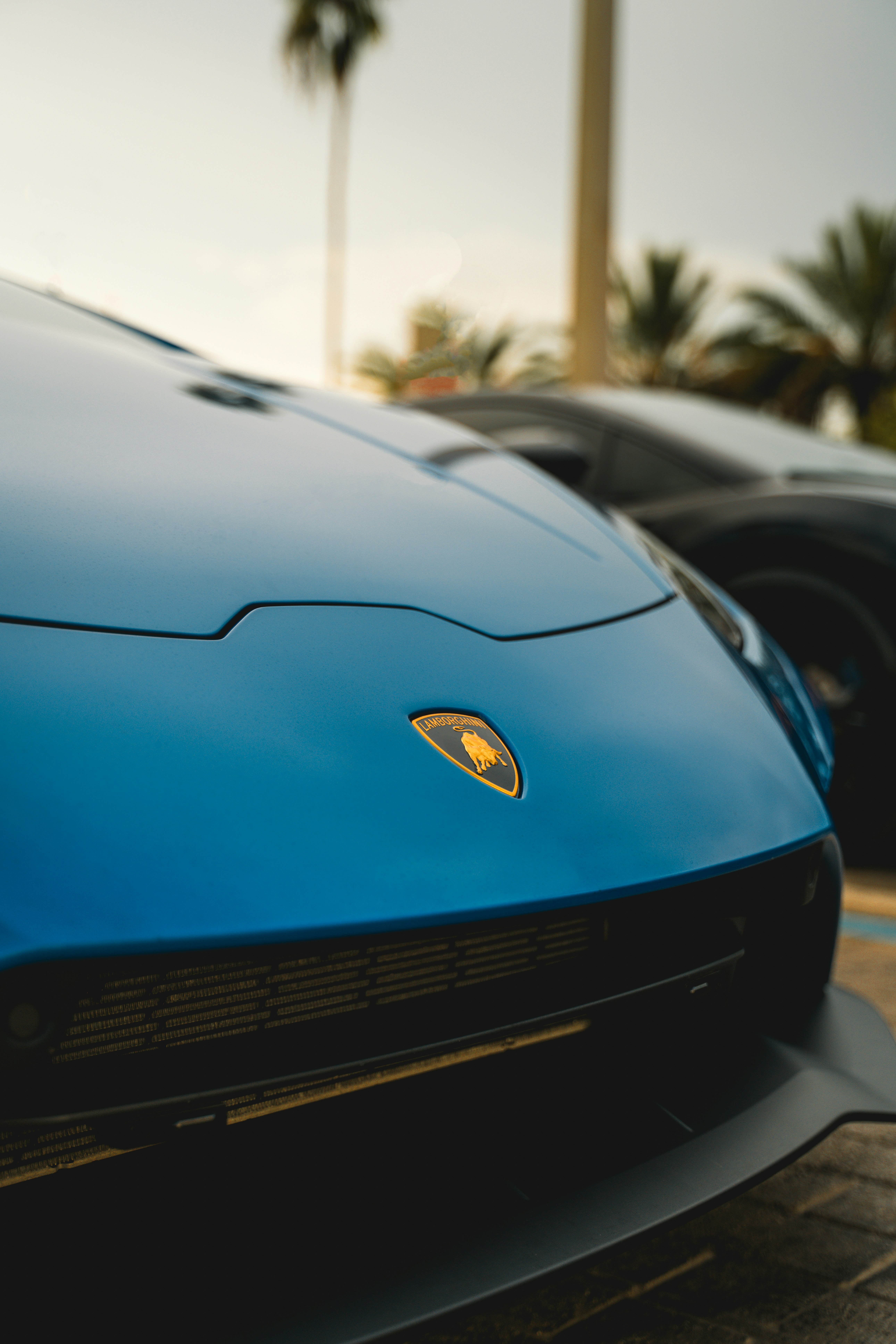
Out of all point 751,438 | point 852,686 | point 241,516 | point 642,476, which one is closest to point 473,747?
point 241,516

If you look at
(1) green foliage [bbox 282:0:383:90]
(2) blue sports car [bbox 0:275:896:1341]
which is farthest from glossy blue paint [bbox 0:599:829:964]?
(1) green foliage [bbox 282:0:383:90]

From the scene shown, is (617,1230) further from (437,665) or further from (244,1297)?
(437,665)

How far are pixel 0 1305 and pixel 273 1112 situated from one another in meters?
0.23

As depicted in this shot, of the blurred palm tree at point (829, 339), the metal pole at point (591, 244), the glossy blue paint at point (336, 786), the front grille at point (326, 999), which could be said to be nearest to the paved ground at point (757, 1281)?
the front grille at point (326, 999)

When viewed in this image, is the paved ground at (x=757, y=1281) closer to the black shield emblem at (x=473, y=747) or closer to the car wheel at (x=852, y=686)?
the black shield emblem at (x=473, y=747)

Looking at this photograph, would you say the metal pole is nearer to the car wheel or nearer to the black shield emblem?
the car wheel

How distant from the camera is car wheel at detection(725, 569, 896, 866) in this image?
293cm

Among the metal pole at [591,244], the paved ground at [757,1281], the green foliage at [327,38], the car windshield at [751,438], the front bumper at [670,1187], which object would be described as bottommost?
the paved ground at [757,1281]

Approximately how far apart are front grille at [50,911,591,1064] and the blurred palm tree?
21.8 m

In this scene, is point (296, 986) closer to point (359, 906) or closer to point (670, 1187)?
point (359, 906)

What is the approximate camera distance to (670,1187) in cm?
102

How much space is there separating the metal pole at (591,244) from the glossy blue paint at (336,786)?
746 centimetres

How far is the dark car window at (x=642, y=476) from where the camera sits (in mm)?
3475

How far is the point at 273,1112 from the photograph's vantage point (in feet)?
3.02
